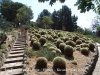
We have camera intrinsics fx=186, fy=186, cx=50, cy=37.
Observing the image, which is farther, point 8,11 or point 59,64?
point 8,11

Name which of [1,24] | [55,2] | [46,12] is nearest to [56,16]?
[46,12]

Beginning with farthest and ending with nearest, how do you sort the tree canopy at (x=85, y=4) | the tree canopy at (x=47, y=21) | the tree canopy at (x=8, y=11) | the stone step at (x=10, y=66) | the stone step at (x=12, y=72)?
1. the tree canopy at (x=8, y=11)
2. the tree canopy at (x=47, y=21)
3. the stone step at (x=10, y=66)
4. the stone step at (x=12, y=72)
5. the tree canopy at (x=85, y=4)

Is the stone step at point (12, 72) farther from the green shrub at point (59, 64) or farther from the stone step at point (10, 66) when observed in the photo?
the green shrub at point (59, 64)

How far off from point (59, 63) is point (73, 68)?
1.25 meters

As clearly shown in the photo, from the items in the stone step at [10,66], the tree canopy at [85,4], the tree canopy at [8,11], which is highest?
the tree canopy at [8,11]

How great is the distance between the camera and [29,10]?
186 feet

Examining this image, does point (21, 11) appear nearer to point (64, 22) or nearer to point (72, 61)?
point (64, 22)

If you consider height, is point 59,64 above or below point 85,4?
below

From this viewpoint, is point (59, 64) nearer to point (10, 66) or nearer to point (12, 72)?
point (12, 72)

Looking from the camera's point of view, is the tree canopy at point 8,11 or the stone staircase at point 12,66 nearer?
the stone staircase at point 12,66

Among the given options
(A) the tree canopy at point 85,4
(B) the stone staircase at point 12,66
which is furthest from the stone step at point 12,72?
(A) the tree canopy at point 85,4

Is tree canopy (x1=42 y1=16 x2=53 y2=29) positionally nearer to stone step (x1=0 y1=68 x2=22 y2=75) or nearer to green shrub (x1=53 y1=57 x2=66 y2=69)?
green shrub (x1=53 y1=57 x2=66 y2=69)

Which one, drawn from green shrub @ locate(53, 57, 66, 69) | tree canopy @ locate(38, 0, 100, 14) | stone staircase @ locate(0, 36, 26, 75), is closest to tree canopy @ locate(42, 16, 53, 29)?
stone staircase @ locate(0, 36, 26, 75)

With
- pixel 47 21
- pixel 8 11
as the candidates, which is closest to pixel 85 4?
pixel 47 21
